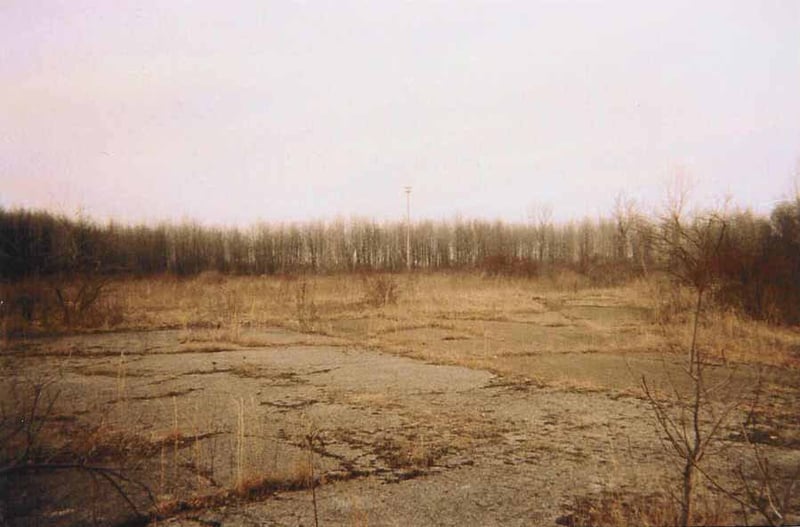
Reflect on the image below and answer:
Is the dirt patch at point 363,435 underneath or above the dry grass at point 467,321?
above

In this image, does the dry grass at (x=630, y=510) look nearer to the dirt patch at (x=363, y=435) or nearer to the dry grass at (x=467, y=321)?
the dirt patch at (x=363, y=435)

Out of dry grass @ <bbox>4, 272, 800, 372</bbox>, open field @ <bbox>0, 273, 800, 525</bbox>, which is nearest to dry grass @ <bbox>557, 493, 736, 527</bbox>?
open field @ <bbox>0, 273, 800, 525</bbox>

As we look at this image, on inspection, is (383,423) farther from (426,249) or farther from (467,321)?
(426,249)

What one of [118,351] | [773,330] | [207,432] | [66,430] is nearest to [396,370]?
[207,432]

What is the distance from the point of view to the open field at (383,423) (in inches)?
140

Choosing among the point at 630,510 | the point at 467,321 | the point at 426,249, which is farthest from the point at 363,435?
the point at 426,249

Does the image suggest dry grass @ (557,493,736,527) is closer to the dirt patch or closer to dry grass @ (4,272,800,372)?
the dirt patch

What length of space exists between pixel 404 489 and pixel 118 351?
837 centimetres

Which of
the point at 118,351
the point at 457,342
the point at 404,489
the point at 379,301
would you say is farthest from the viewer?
the point at 379,301

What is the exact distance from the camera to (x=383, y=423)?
5492mm

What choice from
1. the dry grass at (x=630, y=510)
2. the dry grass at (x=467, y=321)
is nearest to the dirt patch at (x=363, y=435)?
the dry grass at (x=630, y=510)

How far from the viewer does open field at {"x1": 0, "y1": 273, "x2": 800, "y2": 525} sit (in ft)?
11.7

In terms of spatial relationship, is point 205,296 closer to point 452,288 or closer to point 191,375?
point 452,288

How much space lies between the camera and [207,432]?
5152 millimetres
